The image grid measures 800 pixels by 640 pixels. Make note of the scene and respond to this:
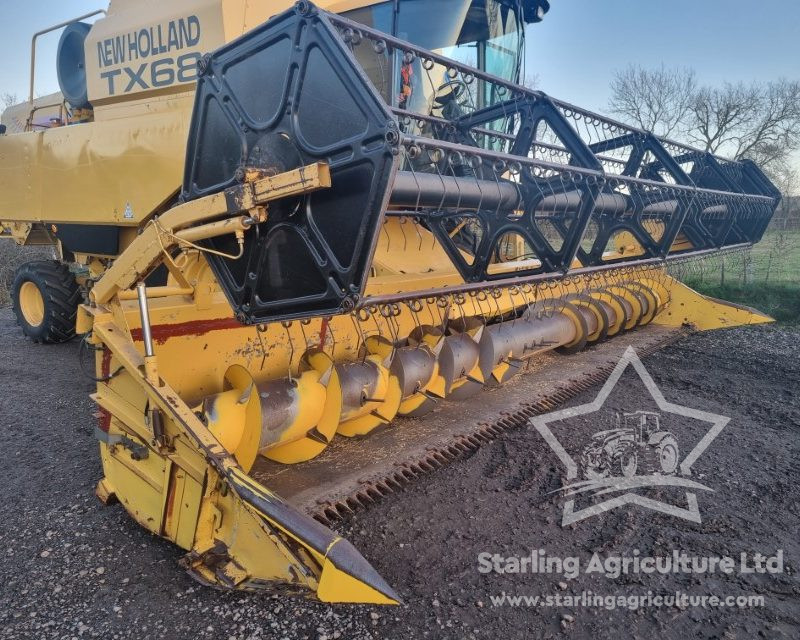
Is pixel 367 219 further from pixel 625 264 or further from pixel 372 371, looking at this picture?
pixel 625 264

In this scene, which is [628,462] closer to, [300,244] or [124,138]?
[300,244]

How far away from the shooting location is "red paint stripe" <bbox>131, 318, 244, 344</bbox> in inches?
99.9

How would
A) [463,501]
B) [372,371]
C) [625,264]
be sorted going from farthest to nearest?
1. [625,264]
2. [372,371]
3. [463,501]

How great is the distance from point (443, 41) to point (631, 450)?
9.91 feet

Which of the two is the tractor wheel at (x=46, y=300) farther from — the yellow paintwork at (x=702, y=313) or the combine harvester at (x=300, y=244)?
Result: the yellow paintwork at (x=702, y=313)

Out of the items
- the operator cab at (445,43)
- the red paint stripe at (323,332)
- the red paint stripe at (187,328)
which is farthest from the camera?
the operator cab at (445,43)

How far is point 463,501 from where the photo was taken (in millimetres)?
2680

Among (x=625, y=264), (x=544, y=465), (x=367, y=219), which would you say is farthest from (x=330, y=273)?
(x=625, y=264)

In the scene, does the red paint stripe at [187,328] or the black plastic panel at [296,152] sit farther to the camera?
the red paint stripe at [187,328]

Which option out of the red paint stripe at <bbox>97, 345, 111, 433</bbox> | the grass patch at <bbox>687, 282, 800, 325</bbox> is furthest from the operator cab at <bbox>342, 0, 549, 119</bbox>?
the grass patch at <bbox>687, 282, 800, 325</bbox>

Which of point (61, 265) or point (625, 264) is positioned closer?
point (625, 264)

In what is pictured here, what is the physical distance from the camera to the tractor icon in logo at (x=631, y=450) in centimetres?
302

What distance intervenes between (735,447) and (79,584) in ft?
11.2

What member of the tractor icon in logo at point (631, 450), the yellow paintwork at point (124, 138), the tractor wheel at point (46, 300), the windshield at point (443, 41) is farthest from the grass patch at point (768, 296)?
the tractor wheel at point (46, 300)
